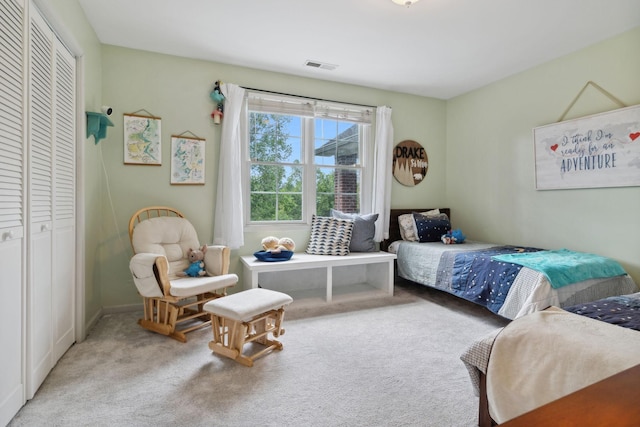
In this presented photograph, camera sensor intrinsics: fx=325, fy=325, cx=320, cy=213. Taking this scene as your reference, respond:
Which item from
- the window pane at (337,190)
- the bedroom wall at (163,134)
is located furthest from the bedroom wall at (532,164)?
the bedroom wall at (163,134)

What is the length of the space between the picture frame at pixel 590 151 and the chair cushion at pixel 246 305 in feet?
9.88

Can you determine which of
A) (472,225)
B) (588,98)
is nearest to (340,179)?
(472,225)

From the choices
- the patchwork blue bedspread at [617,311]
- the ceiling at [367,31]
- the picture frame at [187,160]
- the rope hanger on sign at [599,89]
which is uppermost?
the ceiling at [367,31]

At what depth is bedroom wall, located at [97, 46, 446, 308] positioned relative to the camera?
10.0 ft

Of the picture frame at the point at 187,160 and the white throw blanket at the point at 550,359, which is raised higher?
the picture frame at the point at 187,160

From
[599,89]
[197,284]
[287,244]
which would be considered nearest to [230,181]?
[287,244]

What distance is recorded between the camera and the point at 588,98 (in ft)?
10.1

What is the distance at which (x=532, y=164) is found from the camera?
3.57m

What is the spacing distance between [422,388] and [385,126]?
3.11 meters

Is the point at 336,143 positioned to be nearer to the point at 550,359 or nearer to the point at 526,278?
the point at 526,278

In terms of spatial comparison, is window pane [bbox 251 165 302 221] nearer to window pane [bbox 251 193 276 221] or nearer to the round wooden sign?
window pane [bbox 251 193 276 221]

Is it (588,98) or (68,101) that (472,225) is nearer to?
(588,98)

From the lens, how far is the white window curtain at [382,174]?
4.09m

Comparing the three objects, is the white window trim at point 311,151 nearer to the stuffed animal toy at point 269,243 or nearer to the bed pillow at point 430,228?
the stuffed animal toy at point 269,243
